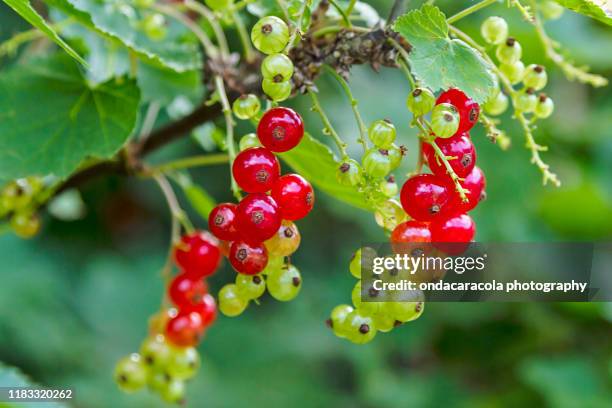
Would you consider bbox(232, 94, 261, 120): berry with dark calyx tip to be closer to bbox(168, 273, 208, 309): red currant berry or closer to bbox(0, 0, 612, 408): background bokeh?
bbox(168, 273, 208, 309): red currant berry

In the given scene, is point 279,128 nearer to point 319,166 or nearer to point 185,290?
point 319,166

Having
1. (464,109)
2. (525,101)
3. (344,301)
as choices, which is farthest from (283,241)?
(344,301)

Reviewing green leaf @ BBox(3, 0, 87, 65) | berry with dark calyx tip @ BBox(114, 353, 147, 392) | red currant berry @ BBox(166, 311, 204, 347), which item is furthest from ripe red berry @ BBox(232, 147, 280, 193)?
berry with dark calyx tip @ BBox(114, 353, 147, 392)

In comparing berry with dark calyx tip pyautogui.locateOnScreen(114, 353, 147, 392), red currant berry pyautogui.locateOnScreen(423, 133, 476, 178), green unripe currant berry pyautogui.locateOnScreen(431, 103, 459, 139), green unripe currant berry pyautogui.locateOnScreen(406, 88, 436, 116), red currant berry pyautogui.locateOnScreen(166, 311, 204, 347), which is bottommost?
berry with dark calyx tip pyautogui.locateOnScreen(114, 353, 147, 392)

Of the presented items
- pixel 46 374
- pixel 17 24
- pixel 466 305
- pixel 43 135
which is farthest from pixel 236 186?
pixel 46 374

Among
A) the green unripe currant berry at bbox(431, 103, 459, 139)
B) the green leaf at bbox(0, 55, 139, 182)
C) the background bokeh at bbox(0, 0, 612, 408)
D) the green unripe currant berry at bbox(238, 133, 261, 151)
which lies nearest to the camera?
the green unripe currant berry at bbox(431, 103, 459, 139)

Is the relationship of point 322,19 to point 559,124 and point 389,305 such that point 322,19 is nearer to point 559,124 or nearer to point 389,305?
point 389,305

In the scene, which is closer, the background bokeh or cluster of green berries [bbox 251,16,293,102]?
cluster of green berries [bbox 251,16,293,102]
